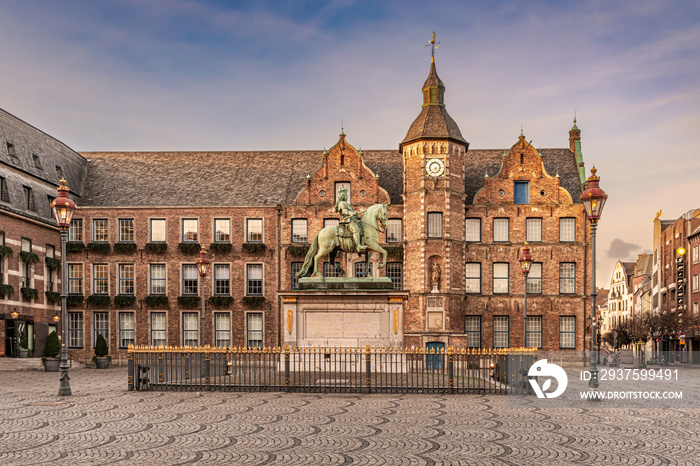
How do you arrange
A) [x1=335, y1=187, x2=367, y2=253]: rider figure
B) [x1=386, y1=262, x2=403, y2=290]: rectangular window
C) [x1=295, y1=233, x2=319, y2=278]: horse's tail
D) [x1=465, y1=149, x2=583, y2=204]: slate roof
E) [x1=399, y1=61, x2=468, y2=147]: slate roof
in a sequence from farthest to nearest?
[x1=465, y1=149, x2=583, y2=204]: slate roof < [x1=386, y1=262, x2=403, y2=290]: rectangular window < [x1=399, y1=61, x2=468, y2=147]: slate roof < [x1=295, y1=233, x2=319, y2=278]: horse's tail < [x1=335, y1=187, x2=367, y2=253]: rider figure

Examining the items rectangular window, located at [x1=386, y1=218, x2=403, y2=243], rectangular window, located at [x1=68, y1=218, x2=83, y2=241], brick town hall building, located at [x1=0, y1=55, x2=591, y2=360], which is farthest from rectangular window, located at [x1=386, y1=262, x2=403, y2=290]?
rectangular window, located at [x1=68, y1=218, x2=83, y2=241]

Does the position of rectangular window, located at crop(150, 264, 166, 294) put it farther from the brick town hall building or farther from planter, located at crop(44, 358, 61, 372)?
planter, located at crop(44, 358, 61, 372)

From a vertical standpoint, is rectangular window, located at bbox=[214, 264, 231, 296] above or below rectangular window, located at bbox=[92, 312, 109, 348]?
above

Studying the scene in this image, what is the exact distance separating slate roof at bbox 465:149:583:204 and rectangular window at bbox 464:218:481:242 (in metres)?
1.62

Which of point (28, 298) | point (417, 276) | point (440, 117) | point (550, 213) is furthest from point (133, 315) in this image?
point (550, 213)

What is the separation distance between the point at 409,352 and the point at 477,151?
111 feet

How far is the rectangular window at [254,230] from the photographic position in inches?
2016

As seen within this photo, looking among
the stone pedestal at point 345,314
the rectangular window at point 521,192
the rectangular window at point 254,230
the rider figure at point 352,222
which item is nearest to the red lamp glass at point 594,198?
the stone pedestal at point 345,314

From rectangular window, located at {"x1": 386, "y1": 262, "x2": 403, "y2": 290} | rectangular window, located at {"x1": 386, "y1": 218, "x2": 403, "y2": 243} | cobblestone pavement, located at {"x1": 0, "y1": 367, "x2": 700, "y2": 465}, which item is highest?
rectangular window, located at {"x1": 386, "y1": 218, "x2": 403, "y2": 243}

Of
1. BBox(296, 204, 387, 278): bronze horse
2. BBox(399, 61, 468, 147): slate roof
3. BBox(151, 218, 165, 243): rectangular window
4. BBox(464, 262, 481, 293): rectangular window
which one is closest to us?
BBox(296, 204, 387, 278): bronze horse

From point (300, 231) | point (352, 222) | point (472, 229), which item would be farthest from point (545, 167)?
point (352, 222)

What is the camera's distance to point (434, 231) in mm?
48625

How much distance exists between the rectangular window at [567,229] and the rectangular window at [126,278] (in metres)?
29.9

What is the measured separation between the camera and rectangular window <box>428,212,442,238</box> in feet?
159
